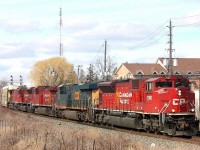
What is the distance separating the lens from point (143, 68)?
106500 millimetres

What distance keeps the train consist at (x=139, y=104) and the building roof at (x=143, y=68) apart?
69.9 m

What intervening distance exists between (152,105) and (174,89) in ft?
4.92

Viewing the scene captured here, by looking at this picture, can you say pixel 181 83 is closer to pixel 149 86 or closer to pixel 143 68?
pixel 149 86

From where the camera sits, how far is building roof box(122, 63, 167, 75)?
104 m

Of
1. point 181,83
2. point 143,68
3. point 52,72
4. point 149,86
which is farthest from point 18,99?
point 143,68

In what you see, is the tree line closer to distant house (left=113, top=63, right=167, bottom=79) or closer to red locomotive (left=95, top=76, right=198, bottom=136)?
distant house (left=113, top=63, right=167, bottom=79)

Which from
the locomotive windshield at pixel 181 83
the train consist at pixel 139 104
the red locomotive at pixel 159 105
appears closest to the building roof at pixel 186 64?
the train consist at pixel 139 104

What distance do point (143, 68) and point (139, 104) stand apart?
85123 mm

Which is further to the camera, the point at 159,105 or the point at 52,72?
the point at 52,72

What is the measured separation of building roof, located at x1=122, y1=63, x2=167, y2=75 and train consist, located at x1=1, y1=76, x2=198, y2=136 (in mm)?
69866

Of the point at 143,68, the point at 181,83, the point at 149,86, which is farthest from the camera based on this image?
the point at 143,68

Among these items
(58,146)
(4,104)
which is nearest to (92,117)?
(58,146)

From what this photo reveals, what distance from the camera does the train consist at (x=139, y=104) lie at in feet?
64.2

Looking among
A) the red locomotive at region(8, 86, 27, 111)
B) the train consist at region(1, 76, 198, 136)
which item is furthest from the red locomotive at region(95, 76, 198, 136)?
the red locomotive at region(8, 86, 27, 111)
